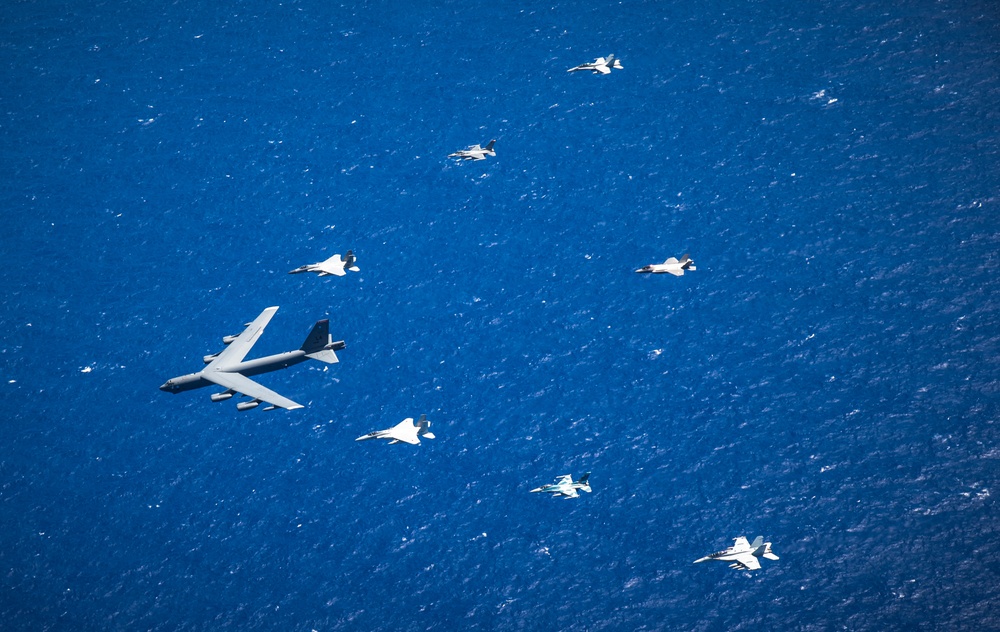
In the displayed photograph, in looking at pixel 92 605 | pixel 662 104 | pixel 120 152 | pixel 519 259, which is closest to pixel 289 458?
pixel 92 605

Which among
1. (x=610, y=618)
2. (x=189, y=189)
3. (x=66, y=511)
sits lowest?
(x=610, y=618)

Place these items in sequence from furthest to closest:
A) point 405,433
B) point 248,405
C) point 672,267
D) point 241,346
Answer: point 672,267 < point 241,346 < point 248,405 < point 405,433

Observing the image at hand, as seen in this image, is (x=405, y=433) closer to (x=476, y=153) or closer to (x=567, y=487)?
(x=567, y=487)

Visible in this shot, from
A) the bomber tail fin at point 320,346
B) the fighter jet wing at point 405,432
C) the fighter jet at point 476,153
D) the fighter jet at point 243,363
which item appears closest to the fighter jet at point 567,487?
the fighter jet wing at point 405,432

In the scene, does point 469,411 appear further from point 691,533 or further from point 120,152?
point 120,152

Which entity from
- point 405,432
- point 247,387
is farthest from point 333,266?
point 405,432

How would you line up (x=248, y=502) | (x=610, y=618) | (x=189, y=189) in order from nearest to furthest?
(x=610, y=618) → (x=248, y=502) → (x=189, y=189)
